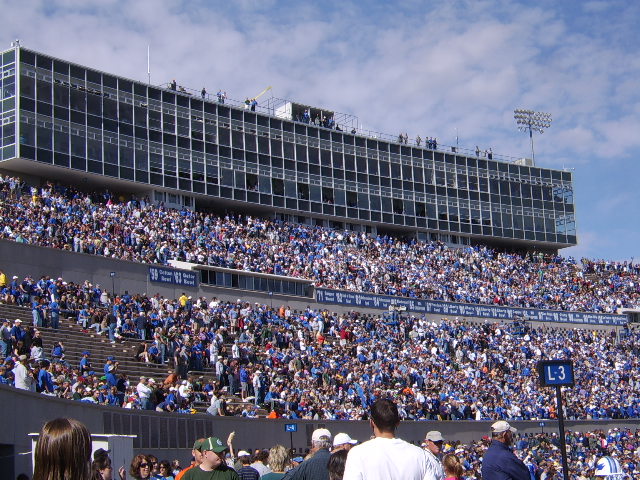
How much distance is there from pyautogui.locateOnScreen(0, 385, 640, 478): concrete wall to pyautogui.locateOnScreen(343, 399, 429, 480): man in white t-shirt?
473 inches

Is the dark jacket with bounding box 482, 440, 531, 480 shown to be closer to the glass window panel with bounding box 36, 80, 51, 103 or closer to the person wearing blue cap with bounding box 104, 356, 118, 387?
the person wearing blue cap with bounding box 104, 356, 118, 387

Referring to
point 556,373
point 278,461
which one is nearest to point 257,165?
point 556,373

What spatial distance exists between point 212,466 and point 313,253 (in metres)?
50.6

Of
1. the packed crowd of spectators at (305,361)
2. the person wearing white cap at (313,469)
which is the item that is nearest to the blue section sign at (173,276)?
the packed crowd of spectators at (305,361)

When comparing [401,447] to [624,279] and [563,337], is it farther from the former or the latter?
[624,279]

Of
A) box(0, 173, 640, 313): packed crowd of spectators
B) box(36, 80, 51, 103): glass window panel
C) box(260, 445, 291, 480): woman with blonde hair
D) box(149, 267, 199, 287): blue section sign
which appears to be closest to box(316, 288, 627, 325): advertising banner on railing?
box(0, 173, 640, 313): packed crowd of spectators

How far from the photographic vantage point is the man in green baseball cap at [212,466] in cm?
854

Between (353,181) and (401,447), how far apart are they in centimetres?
6413

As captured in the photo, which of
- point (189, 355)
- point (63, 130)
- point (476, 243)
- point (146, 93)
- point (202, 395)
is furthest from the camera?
point (476, 243)

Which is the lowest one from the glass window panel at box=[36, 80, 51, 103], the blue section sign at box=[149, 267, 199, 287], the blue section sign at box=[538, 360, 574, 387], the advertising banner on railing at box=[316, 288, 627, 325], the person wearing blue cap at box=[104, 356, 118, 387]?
the blue section sign at box=[538, 360, 574, 387]

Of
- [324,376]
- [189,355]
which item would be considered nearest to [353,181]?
[324,376]

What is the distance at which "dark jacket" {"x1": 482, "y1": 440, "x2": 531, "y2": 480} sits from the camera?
953 cm

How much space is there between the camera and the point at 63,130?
173 ft

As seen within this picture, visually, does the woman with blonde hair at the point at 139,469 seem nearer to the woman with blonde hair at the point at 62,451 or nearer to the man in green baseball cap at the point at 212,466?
the man in green baseball cap at the point at 212,466
